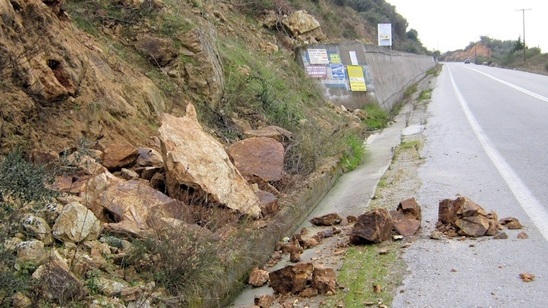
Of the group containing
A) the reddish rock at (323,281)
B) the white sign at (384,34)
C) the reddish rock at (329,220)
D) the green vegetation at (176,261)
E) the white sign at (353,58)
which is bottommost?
the reddish rock at (329,220)

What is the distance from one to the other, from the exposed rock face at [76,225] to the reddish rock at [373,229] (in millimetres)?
2387

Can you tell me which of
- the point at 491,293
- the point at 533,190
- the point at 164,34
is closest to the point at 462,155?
the point at 533,190

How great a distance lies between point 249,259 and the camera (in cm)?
527

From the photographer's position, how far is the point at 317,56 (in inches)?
693

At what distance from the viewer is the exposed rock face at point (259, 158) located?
23.7ft

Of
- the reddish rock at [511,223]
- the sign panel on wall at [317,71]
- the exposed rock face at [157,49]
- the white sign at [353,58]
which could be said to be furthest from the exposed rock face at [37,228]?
the white sign at [353,58]

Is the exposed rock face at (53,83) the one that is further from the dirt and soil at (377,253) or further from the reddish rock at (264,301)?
the reddish rock at (264,301)

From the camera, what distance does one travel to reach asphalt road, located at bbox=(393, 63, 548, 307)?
4.34 meters

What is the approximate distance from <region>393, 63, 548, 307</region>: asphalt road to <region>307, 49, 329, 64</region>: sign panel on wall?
440cm

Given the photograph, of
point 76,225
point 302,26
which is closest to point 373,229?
point 76,225

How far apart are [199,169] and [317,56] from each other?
12279 mm

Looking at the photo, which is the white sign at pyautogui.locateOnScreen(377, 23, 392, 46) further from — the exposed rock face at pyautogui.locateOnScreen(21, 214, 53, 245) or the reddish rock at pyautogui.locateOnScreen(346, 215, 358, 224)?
the exposed rock face at pyautogui.locateOnScreen(21, 214, 53, 245)

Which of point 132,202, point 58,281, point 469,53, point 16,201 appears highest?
point 16,201

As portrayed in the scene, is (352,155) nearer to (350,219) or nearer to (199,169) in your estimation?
(350,219)
